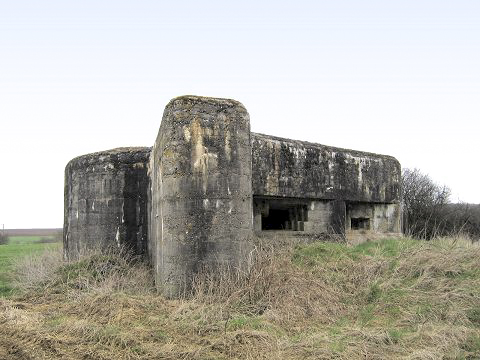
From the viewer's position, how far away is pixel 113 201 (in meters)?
9.20

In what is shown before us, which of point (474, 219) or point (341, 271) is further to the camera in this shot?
point (474, 219)

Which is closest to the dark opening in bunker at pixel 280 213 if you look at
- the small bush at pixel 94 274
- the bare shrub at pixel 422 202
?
the small bush at pixel 94 274

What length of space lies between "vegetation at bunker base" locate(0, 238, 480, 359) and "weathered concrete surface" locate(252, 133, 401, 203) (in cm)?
150

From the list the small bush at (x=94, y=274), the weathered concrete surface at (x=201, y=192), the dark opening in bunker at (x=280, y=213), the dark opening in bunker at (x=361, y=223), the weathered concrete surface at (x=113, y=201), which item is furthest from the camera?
the dark opening in bunker at (x=361, y=223)

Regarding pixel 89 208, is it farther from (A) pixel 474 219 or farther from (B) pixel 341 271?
(A) pixel 474 219

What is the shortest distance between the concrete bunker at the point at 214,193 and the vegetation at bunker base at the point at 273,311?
540 mm

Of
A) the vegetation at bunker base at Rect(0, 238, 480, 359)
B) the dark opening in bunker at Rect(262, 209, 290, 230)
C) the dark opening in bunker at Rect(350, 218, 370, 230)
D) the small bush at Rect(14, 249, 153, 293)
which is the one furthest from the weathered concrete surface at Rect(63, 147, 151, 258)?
the dark opening in bunker at Rect(350, 218, 370, 230)

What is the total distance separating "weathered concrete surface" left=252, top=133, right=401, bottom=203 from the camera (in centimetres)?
898

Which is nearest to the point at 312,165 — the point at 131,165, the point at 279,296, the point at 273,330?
the point at 131,165

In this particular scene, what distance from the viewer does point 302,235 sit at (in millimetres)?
9492

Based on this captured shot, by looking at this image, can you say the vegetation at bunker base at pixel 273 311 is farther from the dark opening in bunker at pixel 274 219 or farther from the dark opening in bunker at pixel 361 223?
the dark opening in bunker at pixel 361 223

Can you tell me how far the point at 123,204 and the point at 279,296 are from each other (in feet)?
13.9

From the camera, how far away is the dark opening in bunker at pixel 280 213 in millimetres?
9359

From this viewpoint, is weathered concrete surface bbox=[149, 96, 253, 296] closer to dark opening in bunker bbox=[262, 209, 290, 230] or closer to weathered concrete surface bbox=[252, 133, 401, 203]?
weathered concrete surface bbox=[252, 133, 401, 203]
